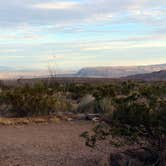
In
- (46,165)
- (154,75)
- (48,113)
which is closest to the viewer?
(46,165)

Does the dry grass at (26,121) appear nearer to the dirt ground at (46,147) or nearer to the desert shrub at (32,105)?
the dirt ground at (46,147)

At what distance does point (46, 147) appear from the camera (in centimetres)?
1764

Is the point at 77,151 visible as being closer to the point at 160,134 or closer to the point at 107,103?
the point at 160,134

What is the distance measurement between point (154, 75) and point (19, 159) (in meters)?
145

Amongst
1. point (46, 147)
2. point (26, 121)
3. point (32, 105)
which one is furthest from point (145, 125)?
point (32, 105)

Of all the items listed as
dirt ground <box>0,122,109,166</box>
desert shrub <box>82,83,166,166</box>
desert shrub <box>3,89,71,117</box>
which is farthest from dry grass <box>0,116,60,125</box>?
desert shrub <box>82,83,166,166</box>

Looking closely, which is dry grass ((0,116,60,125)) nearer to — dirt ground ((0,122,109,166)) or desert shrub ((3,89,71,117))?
dirt ground ((0,122,109,166))

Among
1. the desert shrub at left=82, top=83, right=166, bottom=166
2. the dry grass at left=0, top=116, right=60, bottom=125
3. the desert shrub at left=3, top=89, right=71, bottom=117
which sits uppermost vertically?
the desert shrub at left=82, top=83, right=166, bottom=166

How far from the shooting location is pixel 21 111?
30.4m

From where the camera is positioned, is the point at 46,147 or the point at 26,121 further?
the point at 26,121

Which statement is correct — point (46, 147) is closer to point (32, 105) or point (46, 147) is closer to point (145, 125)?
point (145, 125)

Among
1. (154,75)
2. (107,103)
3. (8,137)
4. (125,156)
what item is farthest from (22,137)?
(154,75)

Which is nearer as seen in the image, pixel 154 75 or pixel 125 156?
pixel 125 156

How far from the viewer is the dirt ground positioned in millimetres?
14773
